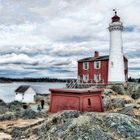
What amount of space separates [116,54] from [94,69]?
18.1ft

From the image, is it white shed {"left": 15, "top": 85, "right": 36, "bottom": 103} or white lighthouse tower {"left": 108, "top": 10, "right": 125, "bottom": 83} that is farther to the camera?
white shed {"left": 15, "top": 85, "right": 36, "bottom": 103}

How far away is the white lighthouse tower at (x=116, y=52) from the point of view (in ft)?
158

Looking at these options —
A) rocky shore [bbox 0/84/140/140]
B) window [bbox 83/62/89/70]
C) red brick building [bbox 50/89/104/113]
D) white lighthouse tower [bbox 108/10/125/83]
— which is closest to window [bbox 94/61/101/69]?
window [bbox 83/62/89/70]

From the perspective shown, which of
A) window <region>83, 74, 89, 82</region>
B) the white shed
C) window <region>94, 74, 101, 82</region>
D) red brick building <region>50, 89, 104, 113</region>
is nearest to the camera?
red brick building <region>50, 89, 104, 113</region>

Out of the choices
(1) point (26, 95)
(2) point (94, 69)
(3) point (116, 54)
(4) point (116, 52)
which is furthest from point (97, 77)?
(1) point (26, 95)

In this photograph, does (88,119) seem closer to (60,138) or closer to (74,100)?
(60,138)

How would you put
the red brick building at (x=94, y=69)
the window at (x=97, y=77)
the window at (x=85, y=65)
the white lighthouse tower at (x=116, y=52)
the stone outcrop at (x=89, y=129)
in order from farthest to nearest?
the window at (x=85, y=65), the window at (x=97, y=77), the red brick building at (x=94, y=69), the white lighthouse tower at (x=116, y=52), the stone outcrop at (x=89, y=129)

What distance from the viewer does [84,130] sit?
19.3 metres

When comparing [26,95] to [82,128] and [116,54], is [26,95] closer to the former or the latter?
[116,54]

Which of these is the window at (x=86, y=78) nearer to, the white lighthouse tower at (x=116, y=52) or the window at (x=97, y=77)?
the window at (x=97, y=77)

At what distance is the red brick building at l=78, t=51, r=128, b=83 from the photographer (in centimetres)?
5125

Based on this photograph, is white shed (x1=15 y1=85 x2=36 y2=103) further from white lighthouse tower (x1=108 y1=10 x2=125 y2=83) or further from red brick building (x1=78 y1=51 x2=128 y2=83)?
white lighthouse tower (x1=108 y1=10 x2=125 y2=83)

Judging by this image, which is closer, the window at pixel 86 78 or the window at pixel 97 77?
the window at pixel 97 77

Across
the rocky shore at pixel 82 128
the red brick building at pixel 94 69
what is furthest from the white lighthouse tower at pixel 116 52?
the rocky shore at pixel 82 128
